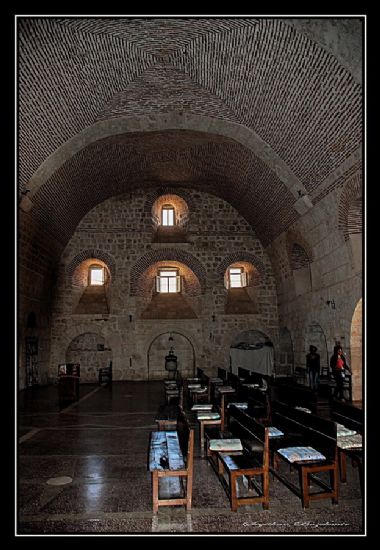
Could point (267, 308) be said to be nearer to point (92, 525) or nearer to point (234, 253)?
point (234, 253)

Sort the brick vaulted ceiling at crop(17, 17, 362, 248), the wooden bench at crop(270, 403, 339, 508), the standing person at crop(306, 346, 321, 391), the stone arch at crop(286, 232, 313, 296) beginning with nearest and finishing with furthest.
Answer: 1. the wooden bench at crop(270, 403, 339, 508)
2. the brick vaulted ceiling at crop(17, 17, 362, 248)
3. the standing person at crop(306, 346, 321, 391)
4. the stone arch at crop(286, 232, 313, 296)

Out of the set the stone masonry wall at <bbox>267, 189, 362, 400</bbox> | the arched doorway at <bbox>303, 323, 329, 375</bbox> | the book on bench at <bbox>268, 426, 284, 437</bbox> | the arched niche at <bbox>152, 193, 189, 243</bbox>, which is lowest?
the book on bench at <bbox>268, 426, 284, 437</bbox>

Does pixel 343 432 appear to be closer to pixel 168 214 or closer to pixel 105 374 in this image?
pixel 105 374

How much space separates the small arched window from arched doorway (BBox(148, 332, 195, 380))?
16.1ft

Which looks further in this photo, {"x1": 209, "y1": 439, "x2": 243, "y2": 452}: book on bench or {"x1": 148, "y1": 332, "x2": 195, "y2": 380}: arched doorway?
{"x1": 148, "y1": 332, "x2": 195, "y2": 380}: arched doorway

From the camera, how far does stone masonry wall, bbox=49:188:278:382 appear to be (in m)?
18.1

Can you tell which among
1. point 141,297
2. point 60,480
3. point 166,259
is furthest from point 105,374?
point 60,480

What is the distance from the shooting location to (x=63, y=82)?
9539 millimetres

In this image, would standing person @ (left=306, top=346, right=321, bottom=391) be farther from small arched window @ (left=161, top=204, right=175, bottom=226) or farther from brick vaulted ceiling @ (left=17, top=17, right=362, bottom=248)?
small arched window @ (left=161, top=204, right=175, bottom=226)

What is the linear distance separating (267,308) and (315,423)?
1349cm

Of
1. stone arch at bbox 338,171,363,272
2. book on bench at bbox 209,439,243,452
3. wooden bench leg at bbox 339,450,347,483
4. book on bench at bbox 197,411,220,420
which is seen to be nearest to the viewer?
book on bench at bbox 209,439,243,452

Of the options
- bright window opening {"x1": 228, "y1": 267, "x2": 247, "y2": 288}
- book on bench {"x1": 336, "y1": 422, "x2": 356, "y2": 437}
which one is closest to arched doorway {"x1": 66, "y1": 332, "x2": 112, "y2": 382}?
bright window opening {"x1": 228, "y1": 267, "x2": 247, "y2": 288}

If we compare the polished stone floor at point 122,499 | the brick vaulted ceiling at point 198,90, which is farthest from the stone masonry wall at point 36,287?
the polished stone floor at point 122,499

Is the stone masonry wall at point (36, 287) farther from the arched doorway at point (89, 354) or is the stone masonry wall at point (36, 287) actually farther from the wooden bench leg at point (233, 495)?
the wooden bench leg at point (233, 495)
